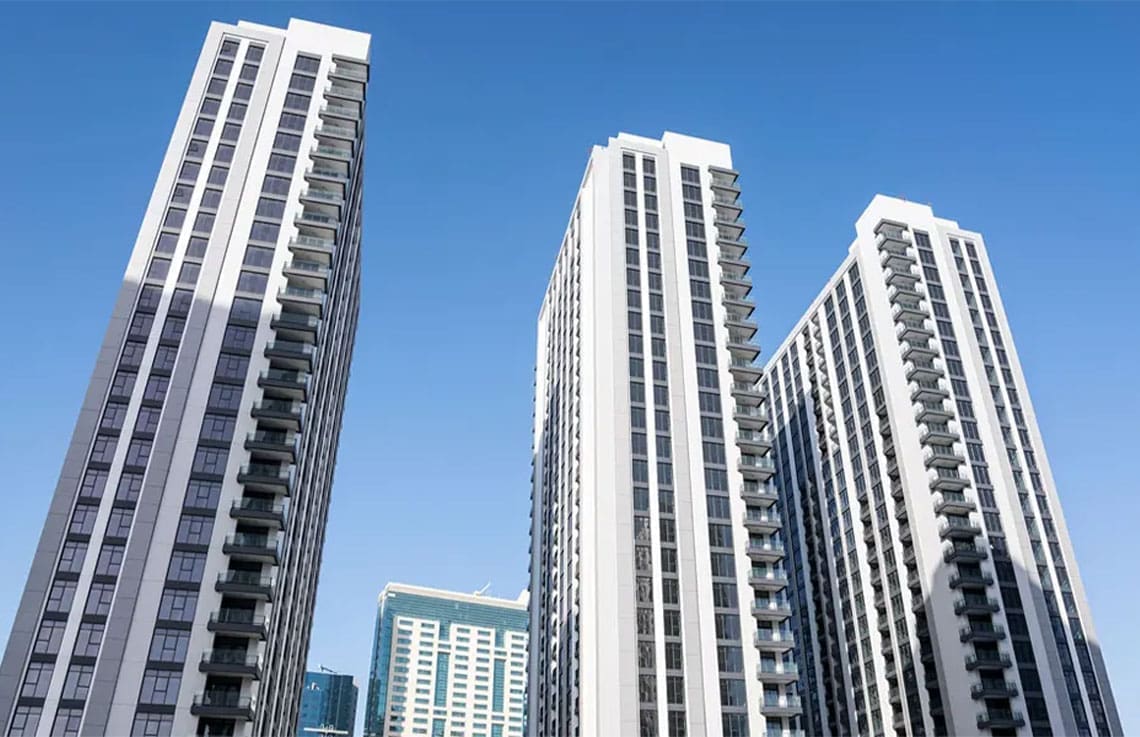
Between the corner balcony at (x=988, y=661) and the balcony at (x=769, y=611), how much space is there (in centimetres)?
2309

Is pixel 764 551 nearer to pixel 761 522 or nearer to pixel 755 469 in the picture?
pixel 761 522

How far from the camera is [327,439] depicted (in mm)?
110125

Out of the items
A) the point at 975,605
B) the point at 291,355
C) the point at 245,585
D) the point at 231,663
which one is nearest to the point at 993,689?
the point at 975,605

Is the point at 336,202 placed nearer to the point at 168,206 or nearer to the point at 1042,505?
the point at 168,206

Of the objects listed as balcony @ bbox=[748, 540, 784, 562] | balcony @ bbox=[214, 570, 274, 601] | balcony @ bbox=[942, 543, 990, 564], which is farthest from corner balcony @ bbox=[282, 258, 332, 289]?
balcony @ bbox=[942, 543, 990, 564]

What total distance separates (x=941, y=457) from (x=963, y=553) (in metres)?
11.5

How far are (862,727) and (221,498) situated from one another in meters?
77.6

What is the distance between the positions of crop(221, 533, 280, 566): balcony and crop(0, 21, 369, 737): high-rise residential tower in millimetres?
166

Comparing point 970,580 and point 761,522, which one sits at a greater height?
point 761,522

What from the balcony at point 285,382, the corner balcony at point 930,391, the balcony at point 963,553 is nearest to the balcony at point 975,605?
the balcony at point 963,553

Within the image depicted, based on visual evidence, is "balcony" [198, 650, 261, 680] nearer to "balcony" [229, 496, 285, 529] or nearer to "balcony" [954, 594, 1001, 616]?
"balcony" [229, 496, 285, 529]

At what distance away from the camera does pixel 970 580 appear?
96062 millimetres

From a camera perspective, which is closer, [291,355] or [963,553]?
[291,355]

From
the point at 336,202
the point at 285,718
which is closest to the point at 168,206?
the point at 336,202
